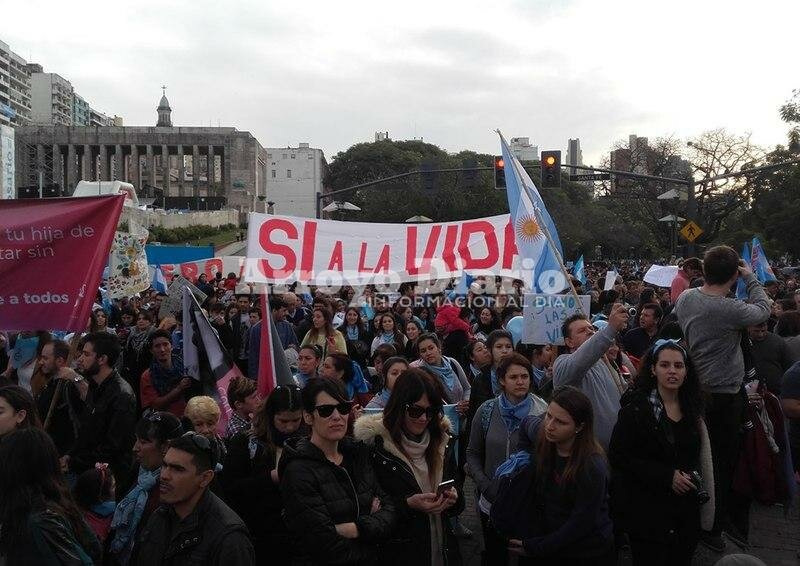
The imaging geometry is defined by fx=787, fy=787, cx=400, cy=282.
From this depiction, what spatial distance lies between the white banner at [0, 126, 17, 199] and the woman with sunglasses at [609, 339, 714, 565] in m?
99.6

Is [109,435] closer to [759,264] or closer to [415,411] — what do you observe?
[415,411]

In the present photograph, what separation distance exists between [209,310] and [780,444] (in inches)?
274

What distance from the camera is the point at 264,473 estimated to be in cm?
376

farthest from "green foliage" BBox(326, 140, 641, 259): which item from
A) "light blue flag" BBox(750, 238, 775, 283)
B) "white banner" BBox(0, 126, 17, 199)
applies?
"white banner" BBox(0, 126, 17, 199)

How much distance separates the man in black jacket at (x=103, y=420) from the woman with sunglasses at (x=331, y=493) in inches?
60.6

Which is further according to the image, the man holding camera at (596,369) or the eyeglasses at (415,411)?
the man holding camera at (596,369)

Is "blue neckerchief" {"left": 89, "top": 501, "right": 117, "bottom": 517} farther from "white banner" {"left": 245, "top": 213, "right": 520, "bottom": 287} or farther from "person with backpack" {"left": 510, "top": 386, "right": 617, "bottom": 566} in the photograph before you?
"white banner" {"left": 245, "top": 213, "right": 520, "bottom": 287}

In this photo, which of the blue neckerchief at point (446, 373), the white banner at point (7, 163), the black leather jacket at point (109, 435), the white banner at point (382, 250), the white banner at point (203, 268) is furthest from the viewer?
the white banner at point (7, 163)

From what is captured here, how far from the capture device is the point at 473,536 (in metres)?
5.67

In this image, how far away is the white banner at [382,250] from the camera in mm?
8891

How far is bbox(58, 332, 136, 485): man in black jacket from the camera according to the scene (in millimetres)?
4430

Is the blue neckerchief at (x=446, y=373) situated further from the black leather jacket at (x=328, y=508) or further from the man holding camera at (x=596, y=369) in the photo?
the black leather jacket at (x=328, y=508)

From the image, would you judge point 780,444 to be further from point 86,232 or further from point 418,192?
point 418,192

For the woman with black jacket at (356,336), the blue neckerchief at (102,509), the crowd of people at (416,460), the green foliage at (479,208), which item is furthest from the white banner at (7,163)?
the blue neckerchief at (102,509)
